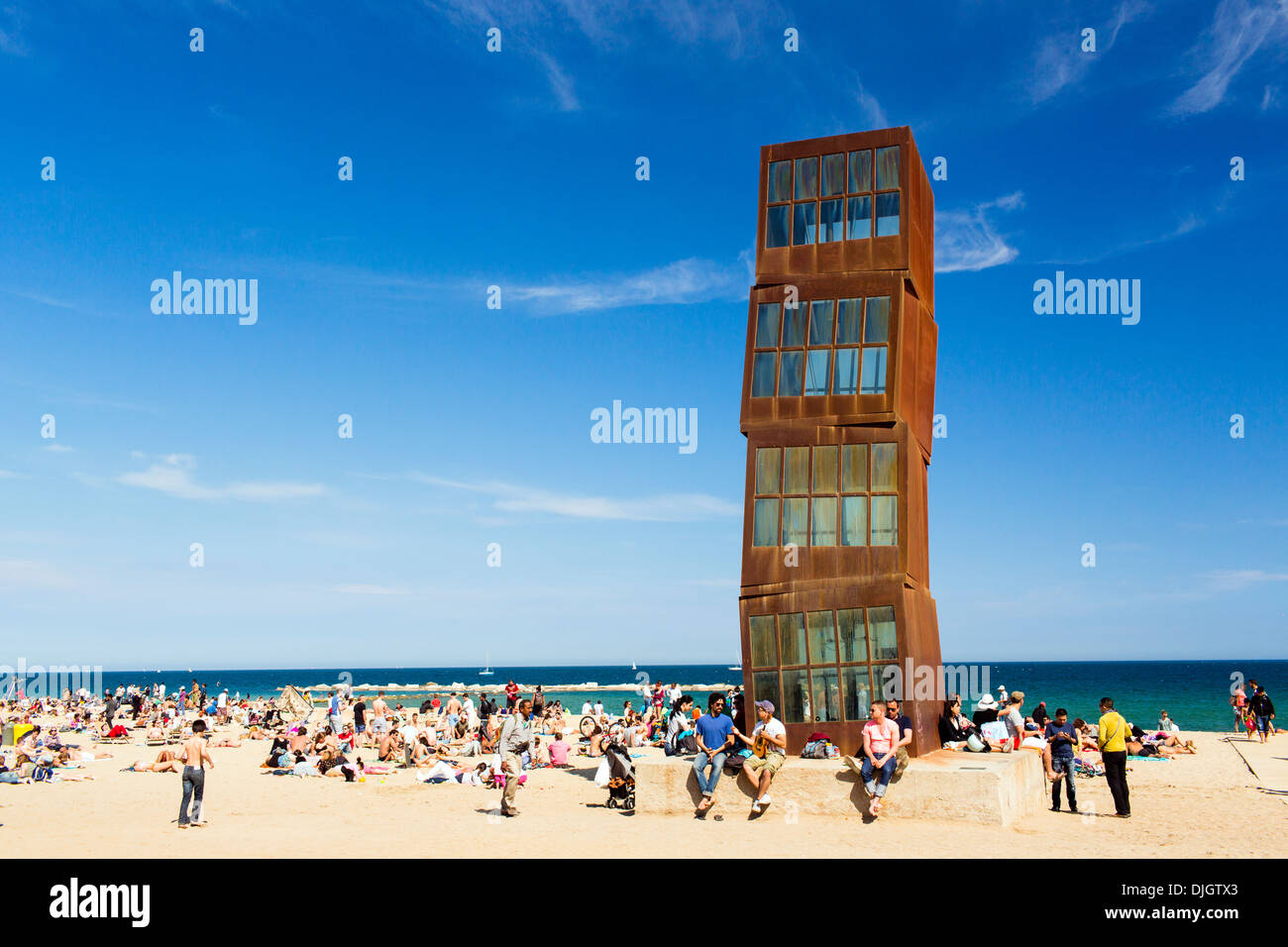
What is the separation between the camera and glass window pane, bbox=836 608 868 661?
17.5 metres

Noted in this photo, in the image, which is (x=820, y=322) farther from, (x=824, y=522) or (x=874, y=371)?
(x=824, y=522)

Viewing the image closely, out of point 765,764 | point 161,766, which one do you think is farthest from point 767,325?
point 161,766

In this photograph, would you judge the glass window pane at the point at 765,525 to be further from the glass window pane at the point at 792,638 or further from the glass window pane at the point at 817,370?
the glass window pane at the point at 817,370

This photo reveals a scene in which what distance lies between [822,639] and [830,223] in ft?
25.7

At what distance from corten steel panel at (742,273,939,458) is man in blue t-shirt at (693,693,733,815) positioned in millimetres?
5553

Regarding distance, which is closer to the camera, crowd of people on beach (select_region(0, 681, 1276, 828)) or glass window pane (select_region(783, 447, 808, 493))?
crowd of people on beach (select_region(0, 681, 1276, 828))

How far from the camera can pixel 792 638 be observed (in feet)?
58.9

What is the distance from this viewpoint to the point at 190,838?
46.5 ft

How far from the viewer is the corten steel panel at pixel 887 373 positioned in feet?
59.8

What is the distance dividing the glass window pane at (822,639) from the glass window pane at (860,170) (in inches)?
316

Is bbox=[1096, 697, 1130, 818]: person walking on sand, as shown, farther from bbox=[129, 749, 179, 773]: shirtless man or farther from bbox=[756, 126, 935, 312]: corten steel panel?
bbox=[129, 749, 179, 773]: shirtless man

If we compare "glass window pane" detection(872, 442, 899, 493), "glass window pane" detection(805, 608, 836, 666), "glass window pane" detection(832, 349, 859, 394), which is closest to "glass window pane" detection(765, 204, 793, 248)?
"glass window pane" detection(832, 349, 859, 394)
